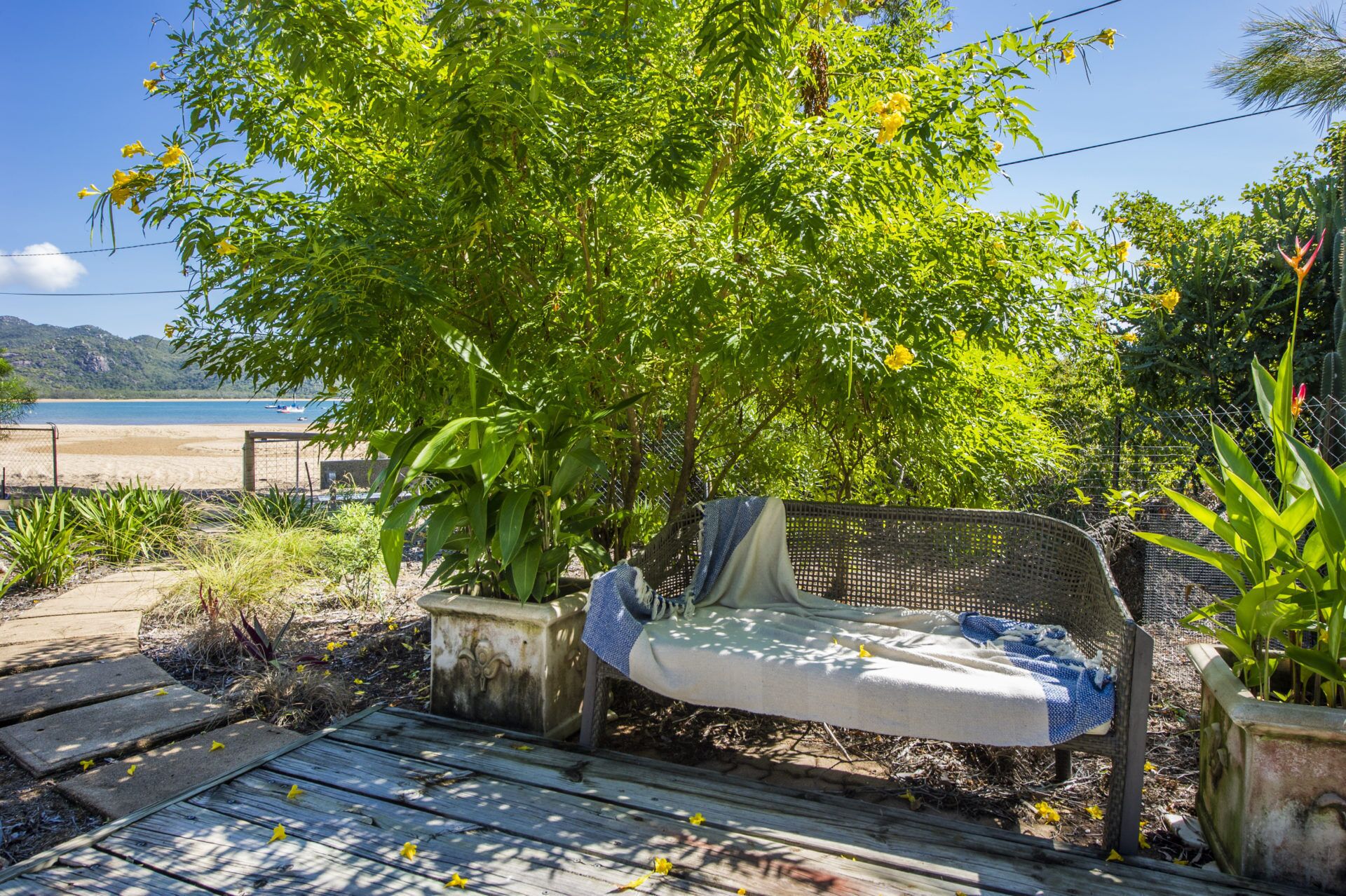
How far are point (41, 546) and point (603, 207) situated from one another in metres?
4.03

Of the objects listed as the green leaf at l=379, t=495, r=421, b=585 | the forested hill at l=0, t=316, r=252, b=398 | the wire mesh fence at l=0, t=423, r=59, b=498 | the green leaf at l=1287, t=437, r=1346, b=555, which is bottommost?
the wire mesh fence at l=0, t=423, r=59, b=498

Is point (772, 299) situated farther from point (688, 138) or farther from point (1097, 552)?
point (1097, 552)

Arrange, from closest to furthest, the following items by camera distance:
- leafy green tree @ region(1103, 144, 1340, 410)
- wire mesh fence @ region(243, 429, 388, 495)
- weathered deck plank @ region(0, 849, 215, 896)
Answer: weathered deck plank @ region(0, 849, 215, 896) → leafy green tree @ region(1103, 144, 1340, 410) → wire mesh fence @ region(243, 429, 388, 495)

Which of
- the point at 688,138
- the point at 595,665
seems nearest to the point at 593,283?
the point at 688,138

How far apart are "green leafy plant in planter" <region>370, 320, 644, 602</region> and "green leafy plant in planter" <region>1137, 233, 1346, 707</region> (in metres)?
1.61

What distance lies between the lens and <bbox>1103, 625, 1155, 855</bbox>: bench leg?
67.0 inches

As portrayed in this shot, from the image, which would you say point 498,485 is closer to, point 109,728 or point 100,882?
point 100,882

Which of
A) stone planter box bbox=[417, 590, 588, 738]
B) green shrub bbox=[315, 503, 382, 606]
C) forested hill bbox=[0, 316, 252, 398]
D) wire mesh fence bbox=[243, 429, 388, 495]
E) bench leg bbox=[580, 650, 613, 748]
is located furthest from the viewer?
forested hill bbox=[0, 316, 252, 398]

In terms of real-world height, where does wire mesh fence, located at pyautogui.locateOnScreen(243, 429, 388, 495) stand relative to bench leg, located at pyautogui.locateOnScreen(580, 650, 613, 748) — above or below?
above

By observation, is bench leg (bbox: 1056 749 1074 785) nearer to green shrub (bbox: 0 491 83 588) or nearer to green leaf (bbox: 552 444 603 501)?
green leaf (bbox: 552 444 603 501)

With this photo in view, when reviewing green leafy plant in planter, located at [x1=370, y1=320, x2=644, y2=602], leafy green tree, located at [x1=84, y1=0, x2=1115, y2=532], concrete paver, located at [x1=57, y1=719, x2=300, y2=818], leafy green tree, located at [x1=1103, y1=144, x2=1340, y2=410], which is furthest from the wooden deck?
Result: leafy green tree, located at [x1=1103, y1=144, x2=1340, y2=410]

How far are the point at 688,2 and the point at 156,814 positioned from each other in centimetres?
270

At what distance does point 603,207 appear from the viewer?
8.69 feet

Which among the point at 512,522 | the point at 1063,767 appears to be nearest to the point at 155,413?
the point at 512,522
